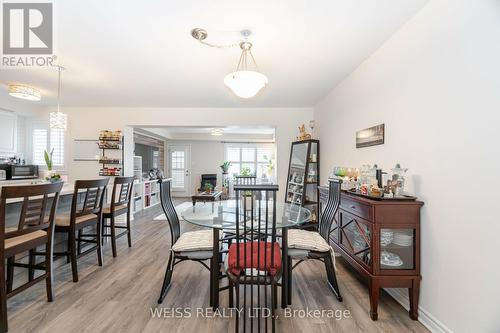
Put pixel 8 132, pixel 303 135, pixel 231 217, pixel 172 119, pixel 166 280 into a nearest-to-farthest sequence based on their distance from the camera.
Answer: pixel 166 280
pixel 231 217
pixel 8 132
pixel 303 135
pixel 172 119

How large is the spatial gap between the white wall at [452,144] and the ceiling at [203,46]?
389 millimetres

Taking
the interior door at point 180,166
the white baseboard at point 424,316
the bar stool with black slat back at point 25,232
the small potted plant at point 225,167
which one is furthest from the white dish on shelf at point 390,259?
the interior door at point 180,166

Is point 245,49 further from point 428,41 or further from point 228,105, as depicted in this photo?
point 228,105

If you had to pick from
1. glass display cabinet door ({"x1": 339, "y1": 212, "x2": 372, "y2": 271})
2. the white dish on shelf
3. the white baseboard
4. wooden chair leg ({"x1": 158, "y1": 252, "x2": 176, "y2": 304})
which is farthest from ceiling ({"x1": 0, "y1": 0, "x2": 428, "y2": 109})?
the white baseboard

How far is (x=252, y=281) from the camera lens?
1.56 metres

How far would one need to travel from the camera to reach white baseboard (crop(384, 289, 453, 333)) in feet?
5.11

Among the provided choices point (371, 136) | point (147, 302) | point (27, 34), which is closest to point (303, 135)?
point (371, 136)

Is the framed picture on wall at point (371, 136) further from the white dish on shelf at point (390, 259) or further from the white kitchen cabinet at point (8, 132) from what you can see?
the white kitchen cabinet at point (8, 132)

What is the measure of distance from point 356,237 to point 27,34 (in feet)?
12.1

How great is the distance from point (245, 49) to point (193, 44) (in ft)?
1.75

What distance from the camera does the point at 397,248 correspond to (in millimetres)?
1807

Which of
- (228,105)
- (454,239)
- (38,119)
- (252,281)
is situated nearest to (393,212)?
(454,239)

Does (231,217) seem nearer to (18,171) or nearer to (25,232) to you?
(25,232)

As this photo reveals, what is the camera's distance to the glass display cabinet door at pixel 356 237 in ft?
6.13
